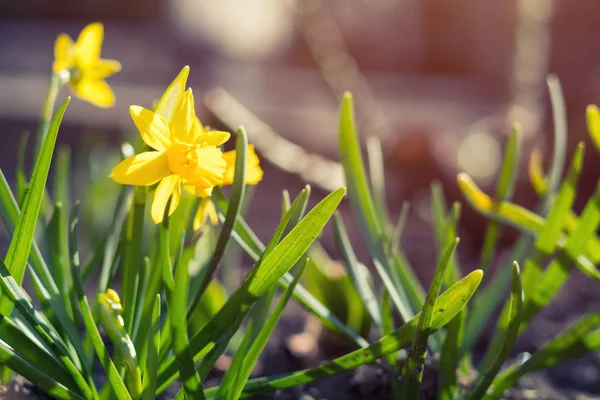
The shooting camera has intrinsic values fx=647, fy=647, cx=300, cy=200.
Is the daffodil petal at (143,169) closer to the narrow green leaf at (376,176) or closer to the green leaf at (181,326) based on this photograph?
the green leaf at (181,326)

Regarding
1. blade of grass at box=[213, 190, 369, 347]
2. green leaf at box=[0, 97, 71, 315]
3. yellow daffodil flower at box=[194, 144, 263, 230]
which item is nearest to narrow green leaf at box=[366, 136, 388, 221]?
blade of grass at box=[213, 190, 369, 347]

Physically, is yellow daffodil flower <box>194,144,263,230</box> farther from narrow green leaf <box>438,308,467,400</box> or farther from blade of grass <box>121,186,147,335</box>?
narrow green leaf <box>438,308,467,400</box>

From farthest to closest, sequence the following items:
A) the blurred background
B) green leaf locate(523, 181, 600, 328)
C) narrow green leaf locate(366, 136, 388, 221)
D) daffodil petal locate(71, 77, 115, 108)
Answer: the blurred background
narrow green leaf locate(366, 136, 388, 221)
daffodil petal locate(71, 77, 115, 108)
green leaf locate(523, 181, 600, 328)

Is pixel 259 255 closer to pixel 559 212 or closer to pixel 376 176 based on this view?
pixel 376 176

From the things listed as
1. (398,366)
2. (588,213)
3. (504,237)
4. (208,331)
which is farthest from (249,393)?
(504,237)

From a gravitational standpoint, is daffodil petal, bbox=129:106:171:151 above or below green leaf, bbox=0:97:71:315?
above

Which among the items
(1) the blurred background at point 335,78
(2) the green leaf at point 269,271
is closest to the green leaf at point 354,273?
(2) the green leaf at point 269,271

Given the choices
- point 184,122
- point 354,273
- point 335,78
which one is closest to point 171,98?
point 184,122
